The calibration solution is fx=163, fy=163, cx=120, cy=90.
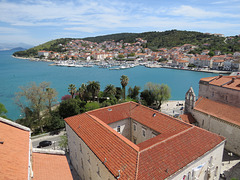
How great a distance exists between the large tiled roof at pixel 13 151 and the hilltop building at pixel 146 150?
500cm

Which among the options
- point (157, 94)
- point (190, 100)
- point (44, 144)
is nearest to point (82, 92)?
point (44, 144)

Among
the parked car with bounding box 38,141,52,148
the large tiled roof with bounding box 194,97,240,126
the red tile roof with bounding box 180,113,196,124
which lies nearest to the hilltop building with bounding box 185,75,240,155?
the large tiled roof with bounding box 194,97,240,126

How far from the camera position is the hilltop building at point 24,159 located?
28.7 ft

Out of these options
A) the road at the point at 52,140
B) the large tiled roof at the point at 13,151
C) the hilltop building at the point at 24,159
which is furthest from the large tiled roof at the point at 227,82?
the large tiled roof at the point at 13,151

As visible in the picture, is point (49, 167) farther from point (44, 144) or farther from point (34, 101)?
point (34, 101)

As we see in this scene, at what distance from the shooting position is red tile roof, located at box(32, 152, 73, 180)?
12.4 metres

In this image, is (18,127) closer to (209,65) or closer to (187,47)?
(209,65)

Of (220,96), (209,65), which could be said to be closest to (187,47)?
(209,65)

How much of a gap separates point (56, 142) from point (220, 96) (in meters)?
29.6

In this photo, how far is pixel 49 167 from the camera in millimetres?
13570

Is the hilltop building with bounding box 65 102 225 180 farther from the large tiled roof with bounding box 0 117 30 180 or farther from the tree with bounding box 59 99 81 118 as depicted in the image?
the tree with bounding box 59 99 81 118

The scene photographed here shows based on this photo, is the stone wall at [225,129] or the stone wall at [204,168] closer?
the stone wall at [204,168]

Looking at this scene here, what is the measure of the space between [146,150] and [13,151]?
8.88m

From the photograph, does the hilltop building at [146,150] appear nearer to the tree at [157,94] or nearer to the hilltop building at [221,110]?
the hilltop building at [221,110]
